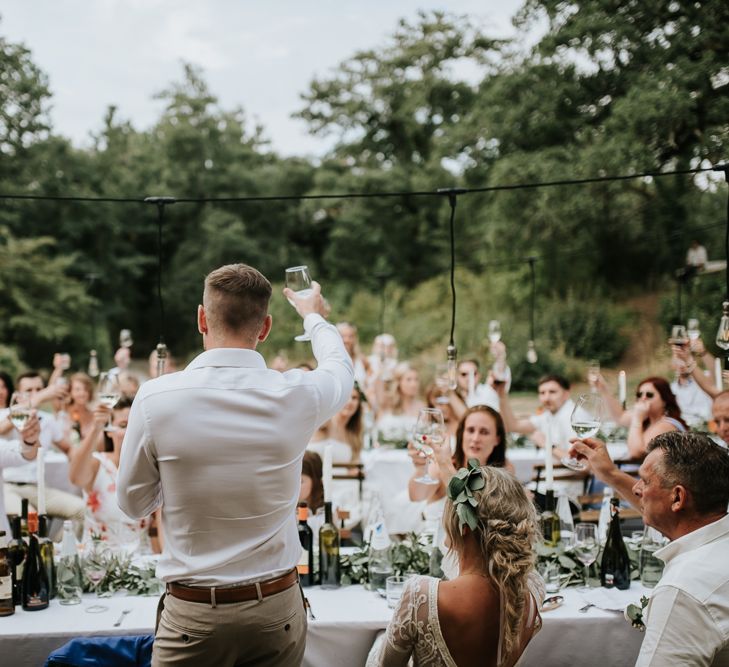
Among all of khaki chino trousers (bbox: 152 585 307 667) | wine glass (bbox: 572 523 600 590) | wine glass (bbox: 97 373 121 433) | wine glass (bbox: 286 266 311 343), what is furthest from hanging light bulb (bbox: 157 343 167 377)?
wine glass (bbox: 572 523 600 590)

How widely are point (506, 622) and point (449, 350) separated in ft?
4.38

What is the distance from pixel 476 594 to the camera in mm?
1698

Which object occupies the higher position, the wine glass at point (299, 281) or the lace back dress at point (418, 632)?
the wine glass at point (299, 281)

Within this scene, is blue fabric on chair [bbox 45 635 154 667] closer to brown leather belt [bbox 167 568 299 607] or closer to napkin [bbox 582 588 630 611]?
brown leather belt [bbox 167 568 299 607]

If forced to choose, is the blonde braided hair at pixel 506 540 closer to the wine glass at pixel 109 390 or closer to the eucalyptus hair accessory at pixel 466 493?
the eucalyptus hair accessory at pixel 466 493

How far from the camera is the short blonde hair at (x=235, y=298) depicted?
1635mm

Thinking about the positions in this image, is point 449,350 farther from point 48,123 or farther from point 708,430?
point 48,123

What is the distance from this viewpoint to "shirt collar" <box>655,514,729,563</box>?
168 cm

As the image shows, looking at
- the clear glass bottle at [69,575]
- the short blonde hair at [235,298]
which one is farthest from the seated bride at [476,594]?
the clear glass bottle at [69,575]

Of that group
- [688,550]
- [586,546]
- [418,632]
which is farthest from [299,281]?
[586,546]

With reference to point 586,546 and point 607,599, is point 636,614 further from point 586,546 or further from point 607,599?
point 586,546

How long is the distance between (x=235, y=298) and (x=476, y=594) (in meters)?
0.89

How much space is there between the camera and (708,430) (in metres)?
5.34

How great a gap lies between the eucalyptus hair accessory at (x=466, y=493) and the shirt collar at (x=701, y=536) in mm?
433
